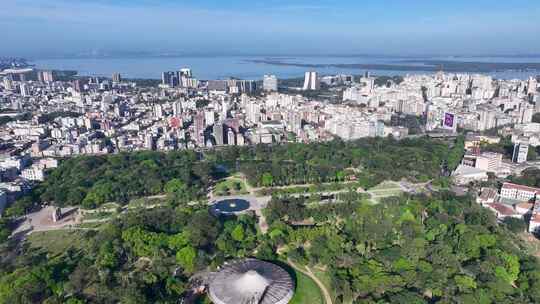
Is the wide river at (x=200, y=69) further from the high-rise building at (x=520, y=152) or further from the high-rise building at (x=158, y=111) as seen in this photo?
the high-rise building at (x=520, y=152)

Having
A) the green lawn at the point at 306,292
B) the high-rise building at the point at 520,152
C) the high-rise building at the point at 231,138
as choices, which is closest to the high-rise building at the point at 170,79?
the high-rise building at the point at 231,138

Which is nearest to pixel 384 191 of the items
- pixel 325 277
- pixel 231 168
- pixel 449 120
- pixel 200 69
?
pixel 325 277

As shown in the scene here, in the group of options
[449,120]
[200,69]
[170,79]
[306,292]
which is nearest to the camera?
[306,292]

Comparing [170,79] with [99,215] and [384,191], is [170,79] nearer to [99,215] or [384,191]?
[99,215]

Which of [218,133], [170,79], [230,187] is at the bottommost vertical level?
[230,187]

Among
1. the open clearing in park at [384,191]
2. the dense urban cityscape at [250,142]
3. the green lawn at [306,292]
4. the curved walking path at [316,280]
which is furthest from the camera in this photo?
the open clearing in park at [384,191]

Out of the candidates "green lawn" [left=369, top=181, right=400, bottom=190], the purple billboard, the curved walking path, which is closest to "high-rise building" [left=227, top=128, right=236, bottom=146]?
"green lawn" [left=369, top=181, right=400, bottom=190]
